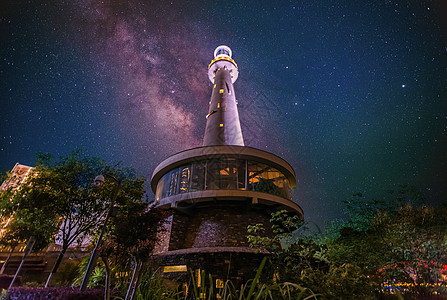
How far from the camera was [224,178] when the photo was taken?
1798 centimetres

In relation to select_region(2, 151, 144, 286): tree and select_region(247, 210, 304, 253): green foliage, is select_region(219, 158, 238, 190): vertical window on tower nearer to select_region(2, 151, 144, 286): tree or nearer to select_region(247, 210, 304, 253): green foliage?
select_region(247, 210, 304, 253): green foliage

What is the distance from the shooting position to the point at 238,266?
44.2 feet

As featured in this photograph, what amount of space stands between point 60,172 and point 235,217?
13.3m

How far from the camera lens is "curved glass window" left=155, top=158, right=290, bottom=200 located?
1786 centimetres

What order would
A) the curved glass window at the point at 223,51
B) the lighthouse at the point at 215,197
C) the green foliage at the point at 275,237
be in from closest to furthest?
the green foliage at the point at 275,237 < the lighthouse at the point at 215,197 < the curved glass window at the point at 223,51

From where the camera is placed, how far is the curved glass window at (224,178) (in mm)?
17859

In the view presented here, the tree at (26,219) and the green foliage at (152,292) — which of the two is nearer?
the green foliage at (152,292)

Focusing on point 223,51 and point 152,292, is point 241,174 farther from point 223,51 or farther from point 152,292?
point 223,51

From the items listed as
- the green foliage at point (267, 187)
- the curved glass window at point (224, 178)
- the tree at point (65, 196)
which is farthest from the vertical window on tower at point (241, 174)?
the tree at point (65, 196)

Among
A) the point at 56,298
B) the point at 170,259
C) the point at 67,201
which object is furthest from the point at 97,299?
the point at 67,201

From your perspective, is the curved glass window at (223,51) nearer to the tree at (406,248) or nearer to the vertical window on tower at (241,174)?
the vertical window on tower at (241,174)

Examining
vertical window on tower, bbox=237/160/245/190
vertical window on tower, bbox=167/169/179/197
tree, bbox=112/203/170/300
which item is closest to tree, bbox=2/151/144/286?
vertical window on tower, bbox=167/169/179/197

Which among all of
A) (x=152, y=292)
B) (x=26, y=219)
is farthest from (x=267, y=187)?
(x=26, y=219)

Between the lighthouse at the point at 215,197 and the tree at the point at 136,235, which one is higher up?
the lighthouse at the point at 215,197
